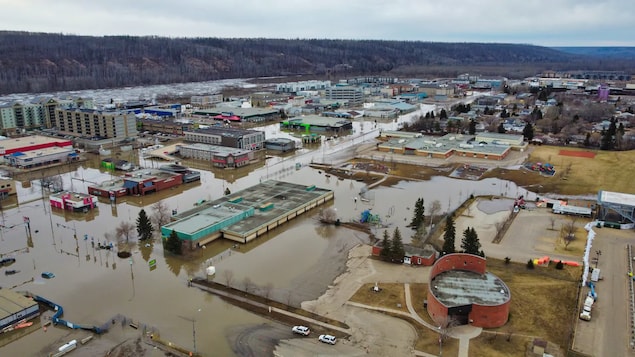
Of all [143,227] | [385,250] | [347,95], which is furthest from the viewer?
[347,95]

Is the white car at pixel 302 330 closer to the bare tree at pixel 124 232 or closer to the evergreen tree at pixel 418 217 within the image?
the evergreen tree at pixel 418 217

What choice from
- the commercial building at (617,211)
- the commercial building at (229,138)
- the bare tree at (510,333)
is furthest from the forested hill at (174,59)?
the bare tree at (510,333)

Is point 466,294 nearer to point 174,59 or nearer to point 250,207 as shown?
point 250,207

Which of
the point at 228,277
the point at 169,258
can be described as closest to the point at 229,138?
the point at 169,258

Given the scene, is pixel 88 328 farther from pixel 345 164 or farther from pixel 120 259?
pixel 345 164

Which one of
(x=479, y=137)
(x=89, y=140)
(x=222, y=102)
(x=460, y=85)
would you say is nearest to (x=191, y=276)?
(x=89, y=140)
